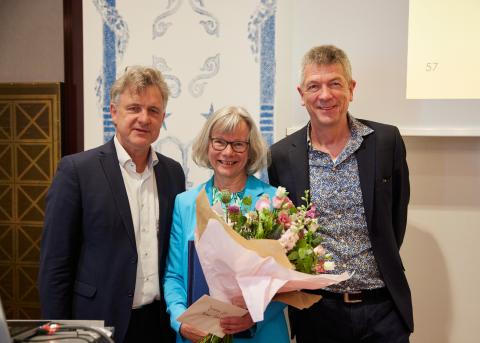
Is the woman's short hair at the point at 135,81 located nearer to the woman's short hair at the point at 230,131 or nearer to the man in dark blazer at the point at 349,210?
the woman's short hair at the point at 230,131

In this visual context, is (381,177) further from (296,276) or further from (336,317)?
(296,276)

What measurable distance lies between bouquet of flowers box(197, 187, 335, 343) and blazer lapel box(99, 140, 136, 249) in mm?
485

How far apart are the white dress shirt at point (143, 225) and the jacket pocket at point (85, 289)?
15cm

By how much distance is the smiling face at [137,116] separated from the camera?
1747 mm

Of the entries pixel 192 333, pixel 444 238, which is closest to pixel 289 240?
pixel 192 333

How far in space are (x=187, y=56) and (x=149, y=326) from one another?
4.75ft

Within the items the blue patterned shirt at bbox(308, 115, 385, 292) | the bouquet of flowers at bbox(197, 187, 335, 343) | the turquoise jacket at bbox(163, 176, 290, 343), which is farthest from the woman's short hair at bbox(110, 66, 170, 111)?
the blue patterned shirt at bbox(308, 115, 385, 292)

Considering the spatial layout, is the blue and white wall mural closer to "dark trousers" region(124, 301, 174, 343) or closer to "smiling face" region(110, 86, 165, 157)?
"smiling face" region(110, 86, 165, 157)

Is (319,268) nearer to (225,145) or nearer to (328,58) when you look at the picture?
(225,145)

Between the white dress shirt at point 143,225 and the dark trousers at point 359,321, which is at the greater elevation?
the white dress shirt at point 143,225

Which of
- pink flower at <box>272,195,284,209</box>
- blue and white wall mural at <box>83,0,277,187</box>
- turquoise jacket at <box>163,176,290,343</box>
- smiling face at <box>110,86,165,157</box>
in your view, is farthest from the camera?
blue and white wall mural at <box>83,0,277,187</box>

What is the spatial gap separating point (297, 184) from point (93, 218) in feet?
2.66

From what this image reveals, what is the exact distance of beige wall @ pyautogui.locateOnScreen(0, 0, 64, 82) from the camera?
3.04 m

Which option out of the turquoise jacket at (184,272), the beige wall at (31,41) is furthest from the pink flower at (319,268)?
the beige wall at (31,41)
